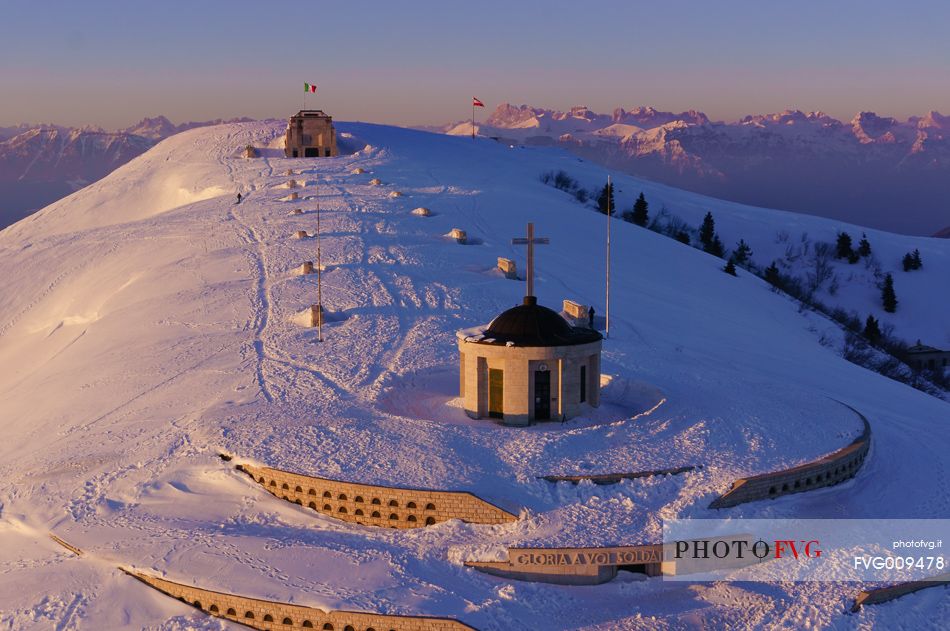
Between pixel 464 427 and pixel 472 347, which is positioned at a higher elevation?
pixel 472 347

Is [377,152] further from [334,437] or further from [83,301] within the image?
[334,437]

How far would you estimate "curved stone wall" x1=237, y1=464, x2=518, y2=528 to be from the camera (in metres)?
21.1

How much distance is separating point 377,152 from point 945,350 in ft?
133

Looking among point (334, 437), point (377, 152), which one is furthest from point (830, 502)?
point (377, 152)

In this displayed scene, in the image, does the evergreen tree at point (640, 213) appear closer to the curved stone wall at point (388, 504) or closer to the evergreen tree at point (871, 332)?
the evergreen tree at point (871, 332)

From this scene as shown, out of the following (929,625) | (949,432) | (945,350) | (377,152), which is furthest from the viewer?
(377,152)

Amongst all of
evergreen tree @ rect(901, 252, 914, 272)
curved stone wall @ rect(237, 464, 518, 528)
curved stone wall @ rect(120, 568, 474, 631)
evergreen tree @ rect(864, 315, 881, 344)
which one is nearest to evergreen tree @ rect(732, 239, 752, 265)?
evergreen tree @ rect(901, 252, 914, 272)

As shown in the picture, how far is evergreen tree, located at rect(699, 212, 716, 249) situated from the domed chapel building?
54.6 meters

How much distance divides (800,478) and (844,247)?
205 feet

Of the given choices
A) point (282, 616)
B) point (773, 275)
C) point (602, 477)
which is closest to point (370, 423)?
point (602, 477)

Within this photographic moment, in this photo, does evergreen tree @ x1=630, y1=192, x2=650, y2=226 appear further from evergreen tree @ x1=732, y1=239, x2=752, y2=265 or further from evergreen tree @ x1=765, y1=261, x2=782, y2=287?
evergreen tree @ x1=765, y1=261, x2=782, y2=287

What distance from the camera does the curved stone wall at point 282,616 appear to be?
1798cm

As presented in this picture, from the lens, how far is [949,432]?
32.1m

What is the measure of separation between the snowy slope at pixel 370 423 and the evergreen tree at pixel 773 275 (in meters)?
14.1
